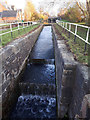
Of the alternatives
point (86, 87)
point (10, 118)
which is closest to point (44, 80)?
point (10, 118)

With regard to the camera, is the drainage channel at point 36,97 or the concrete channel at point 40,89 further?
the drainage channel at point 36,97

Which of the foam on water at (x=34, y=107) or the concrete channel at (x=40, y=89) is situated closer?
the concrete channel at (x=40, y=89)

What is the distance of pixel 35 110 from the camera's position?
4.43 meters

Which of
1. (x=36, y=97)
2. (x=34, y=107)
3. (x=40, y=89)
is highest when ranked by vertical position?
(x=40, y=89)

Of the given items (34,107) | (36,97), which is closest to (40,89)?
(36,97)

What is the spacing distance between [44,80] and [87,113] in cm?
358

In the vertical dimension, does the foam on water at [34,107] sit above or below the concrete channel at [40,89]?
below

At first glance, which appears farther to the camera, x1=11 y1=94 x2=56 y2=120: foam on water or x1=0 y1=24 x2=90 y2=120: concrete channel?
x1=11 y1=94 x2=56 y2=120: foam on water

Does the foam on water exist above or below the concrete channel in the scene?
below

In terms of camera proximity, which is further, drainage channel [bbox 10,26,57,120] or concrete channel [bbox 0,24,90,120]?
drainage channel [bbox 10,26,57,120]

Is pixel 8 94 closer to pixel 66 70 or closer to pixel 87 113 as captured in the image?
pixel 66 70

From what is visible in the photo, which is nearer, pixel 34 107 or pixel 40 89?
pixel 34 107

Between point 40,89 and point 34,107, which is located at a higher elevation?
point 40,89

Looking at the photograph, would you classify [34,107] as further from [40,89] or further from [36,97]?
[40,89]
